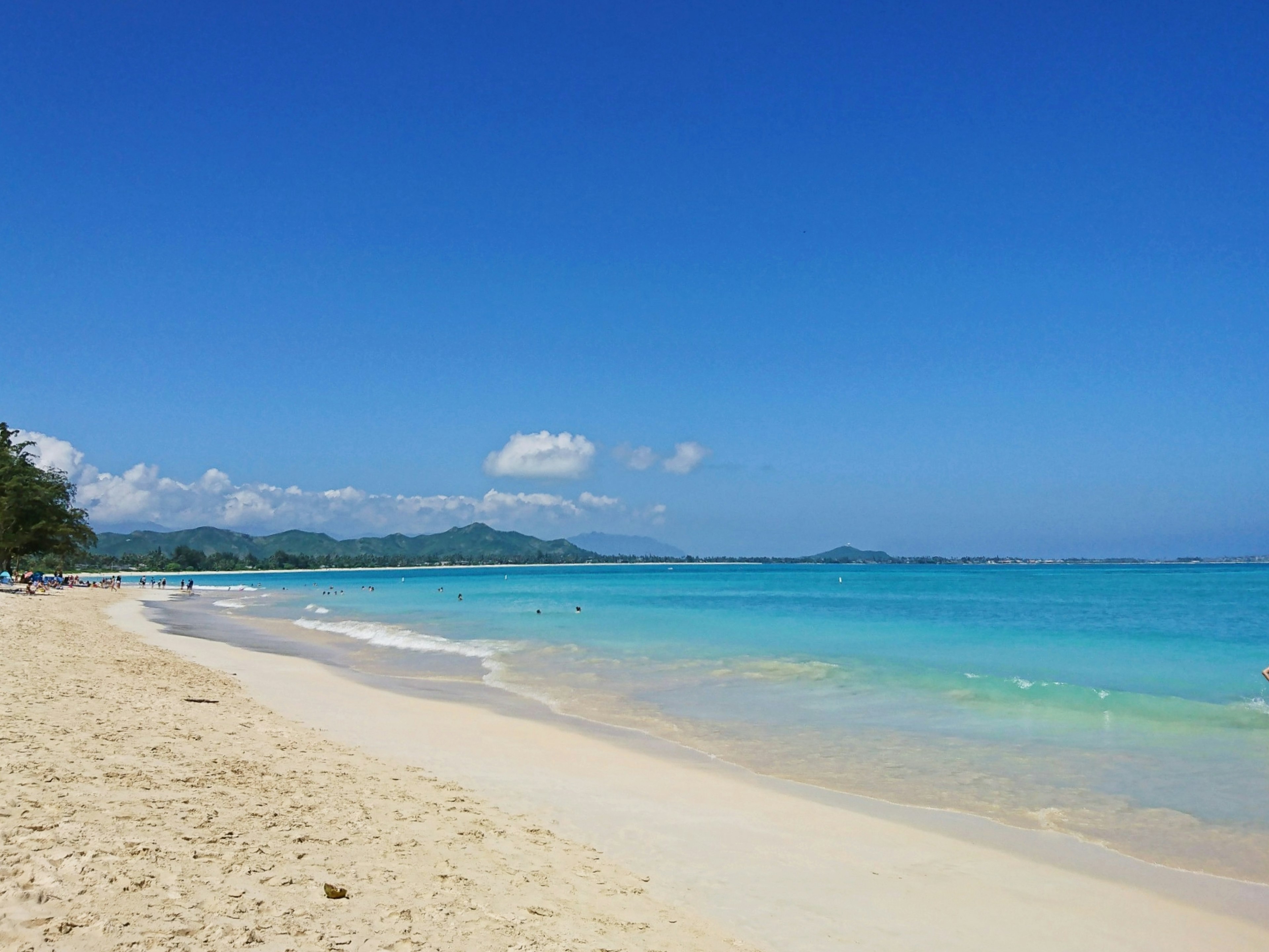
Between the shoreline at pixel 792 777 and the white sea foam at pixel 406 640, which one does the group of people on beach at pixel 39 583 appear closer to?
the white sea foam at pixel 406 640

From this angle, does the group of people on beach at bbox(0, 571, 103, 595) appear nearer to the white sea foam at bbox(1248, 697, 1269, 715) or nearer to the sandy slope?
the sandy slope

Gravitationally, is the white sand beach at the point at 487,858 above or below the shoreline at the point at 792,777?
above

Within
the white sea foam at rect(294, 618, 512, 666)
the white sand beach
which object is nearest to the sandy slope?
the white sand beach

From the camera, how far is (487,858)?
6199mm

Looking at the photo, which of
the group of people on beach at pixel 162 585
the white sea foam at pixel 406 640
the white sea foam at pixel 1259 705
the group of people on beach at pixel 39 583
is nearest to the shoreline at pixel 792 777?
the white sea foam at pixel 406 640

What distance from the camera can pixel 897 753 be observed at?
1178 centimetres

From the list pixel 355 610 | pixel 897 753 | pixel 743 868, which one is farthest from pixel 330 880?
pixel 355 610

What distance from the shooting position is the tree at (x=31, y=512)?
51250 mm

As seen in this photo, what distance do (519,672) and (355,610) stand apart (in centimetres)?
3117

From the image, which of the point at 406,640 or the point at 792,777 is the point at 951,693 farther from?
the point at 406,640

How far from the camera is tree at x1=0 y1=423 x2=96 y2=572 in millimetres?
51250

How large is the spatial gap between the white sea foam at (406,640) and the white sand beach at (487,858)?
15244mm

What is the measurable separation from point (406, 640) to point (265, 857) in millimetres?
25942

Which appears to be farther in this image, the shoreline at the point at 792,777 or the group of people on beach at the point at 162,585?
the group of people on beach at the point at 162,585
